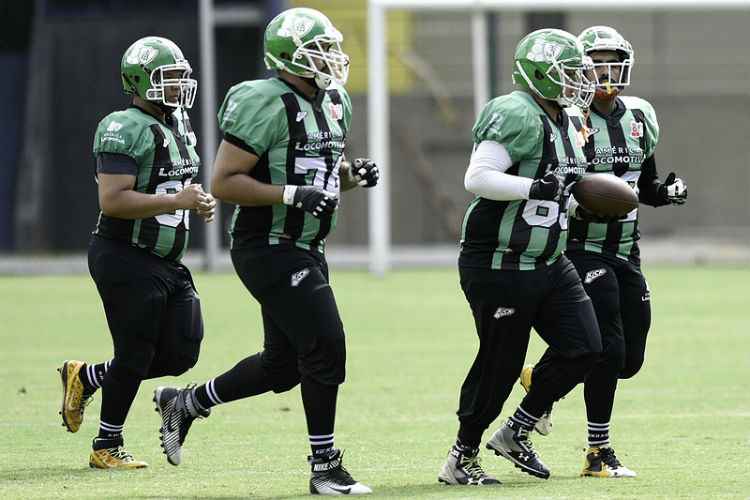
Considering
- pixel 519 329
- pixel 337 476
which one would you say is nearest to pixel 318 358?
pixel 337 476

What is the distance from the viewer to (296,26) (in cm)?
607

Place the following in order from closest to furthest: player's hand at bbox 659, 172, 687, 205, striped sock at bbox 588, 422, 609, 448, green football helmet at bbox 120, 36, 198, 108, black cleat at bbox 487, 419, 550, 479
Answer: black cleat at bbox 487, 419, 550, 479 < striped sock at bbox 588, 422, 609, 448 < green football helmet at bbox 120, 36, 198, 108 < player's hand at bbox 659, 172, 687, 205

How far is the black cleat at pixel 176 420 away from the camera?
6676 millimetres

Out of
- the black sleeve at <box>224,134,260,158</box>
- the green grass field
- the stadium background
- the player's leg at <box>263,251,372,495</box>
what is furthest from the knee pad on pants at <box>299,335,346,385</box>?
the stadium background

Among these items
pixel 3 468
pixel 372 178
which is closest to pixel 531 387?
pixel 372 178

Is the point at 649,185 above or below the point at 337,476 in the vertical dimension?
above

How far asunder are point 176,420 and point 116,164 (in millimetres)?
1139

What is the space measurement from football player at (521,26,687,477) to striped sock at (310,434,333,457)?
1084 mm

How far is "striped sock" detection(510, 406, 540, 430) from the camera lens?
647 cm

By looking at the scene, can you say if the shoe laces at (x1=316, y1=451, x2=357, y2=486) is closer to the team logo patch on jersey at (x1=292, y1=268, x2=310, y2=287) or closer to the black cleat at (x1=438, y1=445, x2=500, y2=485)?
the black cleat at (x1=438, y1=445, x2=500, y2=485)

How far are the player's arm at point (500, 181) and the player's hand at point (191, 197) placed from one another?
1151 millimetres

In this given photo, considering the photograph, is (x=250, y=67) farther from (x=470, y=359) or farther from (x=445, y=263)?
(x=470, y=359)

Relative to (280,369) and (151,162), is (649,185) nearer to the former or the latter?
(280,369)

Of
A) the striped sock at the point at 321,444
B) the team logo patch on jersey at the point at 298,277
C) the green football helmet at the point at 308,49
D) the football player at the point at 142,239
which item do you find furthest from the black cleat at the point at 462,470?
the green football helmet at the point at 308,49
